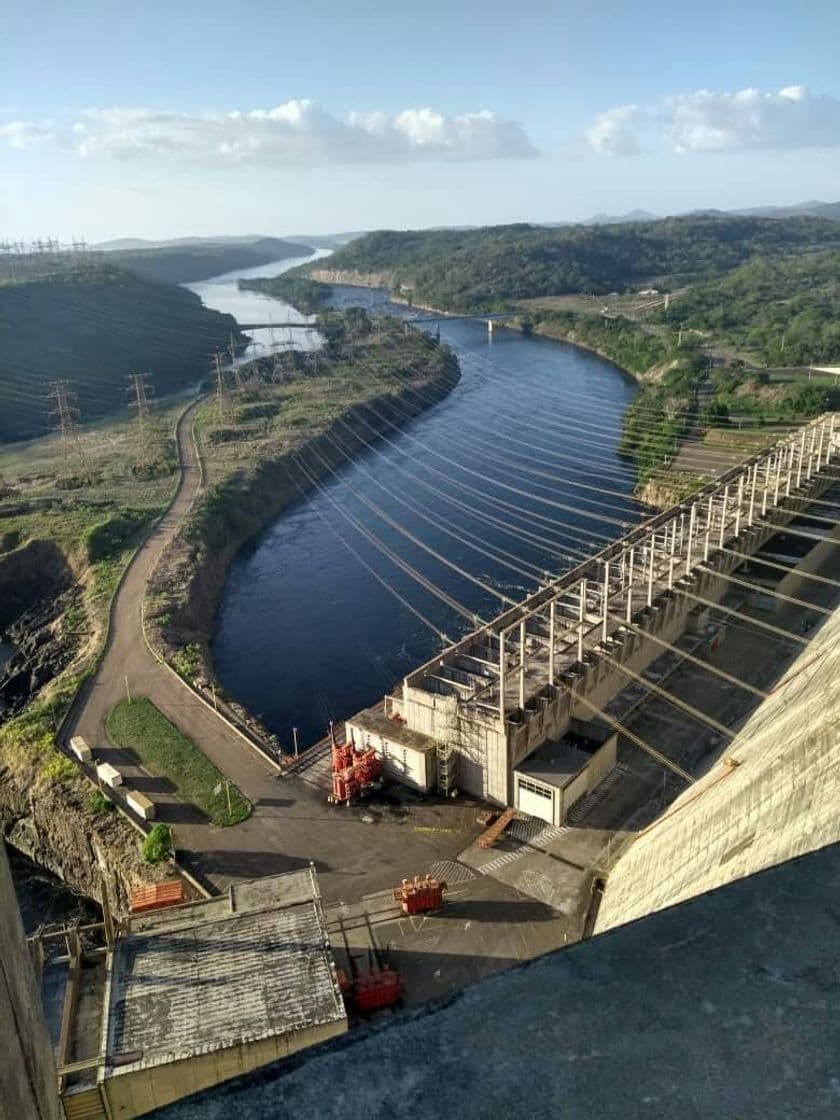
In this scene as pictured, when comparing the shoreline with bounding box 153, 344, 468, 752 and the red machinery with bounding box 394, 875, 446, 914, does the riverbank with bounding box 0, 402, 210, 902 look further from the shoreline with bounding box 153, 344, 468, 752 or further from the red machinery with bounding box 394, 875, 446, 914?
the red machinery with bounding box 394, 875, 446, 914

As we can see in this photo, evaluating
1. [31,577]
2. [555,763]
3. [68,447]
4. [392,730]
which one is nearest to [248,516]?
[31,577]

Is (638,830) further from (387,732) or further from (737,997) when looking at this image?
(737,997)

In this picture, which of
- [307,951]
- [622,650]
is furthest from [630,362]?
[307,951]

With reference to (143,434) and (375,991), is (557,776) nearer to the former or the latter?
(375,991)

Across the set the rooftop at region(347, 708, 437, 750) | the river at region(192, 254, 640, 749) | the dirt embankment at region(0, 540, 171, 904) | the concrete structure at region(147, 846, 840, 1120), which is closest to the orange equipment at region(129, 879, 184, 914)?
the dirt embankment at region(0, 540, 171, 904)

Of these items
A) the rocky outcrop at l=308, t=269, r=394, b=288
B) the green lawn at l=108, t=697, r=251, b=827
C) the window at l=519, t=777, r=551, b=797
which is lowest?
the green lawn at l=108, t=697, r=251, b=827

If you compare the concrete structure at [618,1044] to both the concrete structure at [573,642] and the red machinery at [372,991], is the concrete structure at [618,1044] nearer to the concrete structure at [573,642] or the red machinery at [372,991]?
the red machinery at [372,991]
